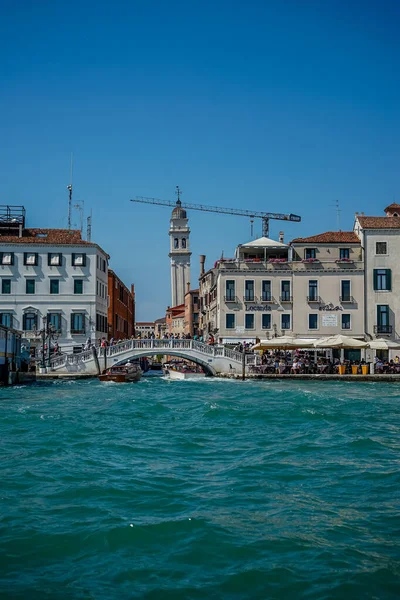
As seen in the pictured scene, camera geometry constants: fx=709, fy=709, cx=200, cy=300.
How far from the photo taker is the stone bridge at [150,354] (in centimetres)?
4316

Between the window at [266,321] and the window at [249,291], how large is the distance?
1.39 meters

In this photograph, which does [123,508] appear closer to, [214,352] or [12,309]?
[214,352]

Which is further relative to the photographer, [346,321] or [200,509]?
[346,321]

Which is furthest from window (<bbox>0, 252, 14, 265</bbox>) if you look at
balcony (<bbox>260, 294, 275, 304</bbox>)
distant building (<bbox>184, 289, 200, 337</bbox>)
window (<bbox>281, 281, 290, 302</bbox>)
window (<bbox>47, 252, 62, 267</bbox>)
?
distant building (<bbox>184, 289, 200, 337</bbox>)

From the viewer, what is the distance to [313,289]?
4741cm

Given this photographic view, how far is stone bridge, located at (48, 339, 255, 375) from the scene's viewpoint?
1699 inches

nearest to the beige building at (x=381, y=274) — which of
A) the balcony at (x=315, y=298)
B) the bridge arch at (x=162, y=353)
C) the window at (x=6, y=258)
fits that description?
the balcony at (x=315, y=298)

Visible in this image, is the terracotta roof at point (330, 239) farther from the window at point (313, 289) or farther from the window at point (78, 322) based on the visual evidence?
the window at point (78, 322)

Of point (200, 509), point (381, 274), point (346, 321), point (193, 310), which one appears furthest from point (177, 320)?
point (200, 509)

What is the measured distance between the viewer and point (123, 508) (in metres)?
9.77

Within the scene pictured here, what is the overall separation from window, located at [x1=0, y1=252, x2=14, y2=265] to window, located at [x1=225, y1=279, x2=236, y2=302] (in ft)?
48.4

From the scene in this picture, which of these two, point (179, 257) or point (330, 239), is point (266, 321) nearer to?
point (330, 239)

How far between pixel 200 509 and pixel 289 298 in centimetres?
3832

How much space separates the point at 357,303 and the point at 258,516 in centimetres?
3924
